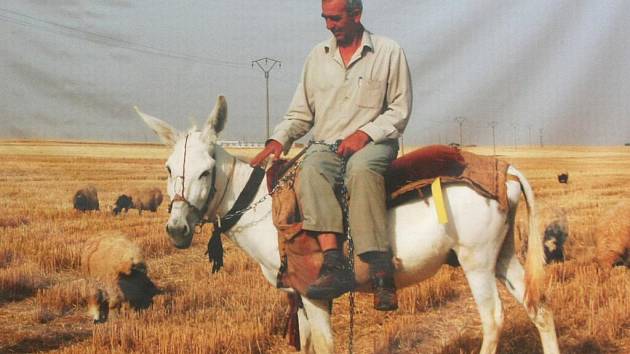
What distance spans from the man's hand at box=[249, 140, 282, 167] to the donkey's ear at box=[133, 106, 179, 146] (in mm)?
583

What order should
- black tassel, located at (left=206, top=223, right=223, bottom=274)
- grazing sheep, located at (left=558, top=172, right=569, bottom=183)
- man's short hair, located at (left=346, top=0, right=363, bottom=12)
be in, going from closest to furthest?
man's short hair, located at (left=346, top=0, right=363, bottom=12) → black tassel, located at (left=206, top=223, right=223, bottom=274) → grazing sheep, located at (left=558, top=172, right=569, bottom=183)

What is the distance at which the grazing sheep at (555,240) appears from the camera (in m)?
9.23

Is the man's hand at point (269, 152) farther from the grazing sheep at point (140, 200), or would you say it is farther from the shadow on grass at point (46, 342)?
the grazing sheep at point (140, 200)

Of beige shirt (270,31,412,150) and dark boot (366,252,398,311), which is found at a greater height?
beige shirt (270,31,412,150)

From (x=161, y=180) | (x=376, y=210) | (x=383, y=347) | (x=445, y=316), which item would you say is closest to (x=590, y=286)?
(x=445, y=316)

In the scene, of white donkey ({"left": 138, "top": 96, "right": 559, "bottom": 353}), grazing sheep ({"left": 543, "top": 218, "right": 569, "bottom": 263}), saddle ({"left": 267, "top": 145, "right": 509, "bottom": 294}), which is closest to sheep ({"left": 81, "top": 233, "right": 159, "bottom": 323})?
white donkey ({"left": 138, "top": 96, "right": 559, "bottom": 353})

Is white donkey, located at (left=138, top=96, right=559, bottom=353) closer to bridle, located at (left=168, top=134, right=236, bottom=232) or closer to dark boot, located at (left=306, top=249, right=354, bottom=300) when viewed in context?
bridle, located at (left=168, top=134, right=236, bottom=232)

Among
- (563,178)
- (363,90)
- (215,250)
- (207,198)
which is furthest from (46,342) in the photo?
(563,178)

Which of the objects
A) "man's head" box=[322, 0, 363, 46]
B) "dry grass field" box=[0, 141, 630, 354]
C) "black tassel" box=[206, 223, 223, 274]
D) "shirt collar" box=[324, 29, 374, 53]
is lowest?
"dry grass field" box=[0, 141, 630, 354]

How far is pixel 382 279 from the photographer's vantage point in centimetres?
370

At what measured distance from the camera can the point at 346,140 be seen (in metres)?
3.76

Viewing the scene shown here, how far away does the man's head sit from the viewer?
378 centimetres

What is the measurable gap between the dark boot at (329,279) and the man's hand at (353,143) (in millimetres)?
682

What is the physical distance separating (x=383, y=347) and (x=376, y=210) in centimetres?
219
